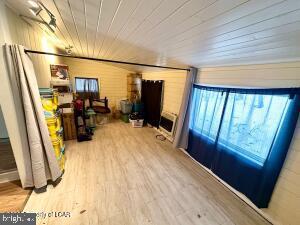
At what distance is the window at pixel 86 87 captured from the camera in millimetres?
5294

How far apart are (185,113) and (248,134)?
1.29 m

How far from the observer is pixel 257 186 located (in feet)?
5.92

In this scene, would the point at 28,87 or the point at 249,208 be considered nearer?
the point at 28,87

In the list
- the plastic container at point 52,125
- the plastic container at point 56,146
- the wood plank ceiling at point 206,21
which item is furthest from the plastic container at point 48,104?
the wood plank ceiling at point 206,21

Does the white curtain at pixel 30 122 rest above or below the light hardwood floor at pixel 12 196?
above

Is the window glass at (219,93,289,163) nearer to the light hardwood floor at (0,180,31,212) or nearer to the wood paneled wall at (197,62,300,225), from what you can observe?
the wood paneled wall at (197,62,300,225)

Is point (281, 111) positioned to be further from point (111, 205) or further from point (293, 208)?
point (111, 205)

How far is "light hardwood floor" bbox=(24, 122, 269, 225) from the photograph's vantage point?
168cm

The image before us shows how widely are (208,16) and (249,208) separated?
8.09 ft

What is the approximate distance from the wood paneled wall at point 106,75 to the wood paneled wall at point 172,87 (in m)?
2.00

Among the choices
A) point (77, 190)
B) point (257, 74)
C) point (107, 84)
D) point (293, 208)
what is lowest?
point (77, 190)

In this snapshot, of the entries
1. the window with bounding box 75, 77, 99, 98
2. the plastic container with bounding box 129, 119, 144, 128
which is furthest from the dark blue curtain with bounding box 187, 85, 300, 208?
the window with bounding box 75, 77, 99, 98

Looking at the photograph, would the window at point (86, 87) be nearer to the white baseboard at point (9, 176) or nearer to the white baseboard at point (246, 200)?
the white baseboard at point (9, 176)

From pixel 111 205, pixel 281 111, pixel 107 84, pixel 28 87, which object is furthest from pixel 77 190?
pixel 107 84
